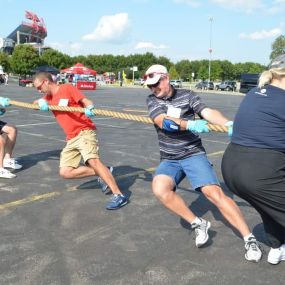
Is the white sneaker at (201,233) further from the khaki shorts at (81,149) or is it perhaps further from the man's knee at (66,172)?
the man's knee at (66,172)

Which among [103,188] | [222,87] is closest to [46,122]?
[103,188]

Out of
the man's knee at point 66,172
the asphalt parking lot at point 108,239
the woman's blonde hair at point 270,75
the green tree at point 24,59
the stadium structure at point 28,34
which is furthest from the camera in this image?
the stadium structure at point 28,34

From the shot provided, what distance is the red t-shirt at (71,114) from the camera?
551 cm

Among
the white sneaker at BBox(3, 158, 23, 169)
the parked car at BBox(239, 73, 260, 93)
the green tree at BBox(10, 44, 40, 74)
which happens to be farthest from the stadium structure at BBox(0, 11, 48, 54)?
the white sneaker at BBox(3, 158, 23, 169)

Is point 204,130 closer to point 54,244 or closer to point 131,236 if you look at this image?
point 131,236

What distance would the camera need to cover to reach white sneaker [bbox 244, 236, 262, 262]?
3.57 metres

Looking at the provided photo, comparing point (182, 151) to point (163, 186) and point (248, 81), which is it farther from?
point (248, 81)

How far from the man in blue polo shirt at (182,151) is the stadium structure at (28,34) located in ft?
419

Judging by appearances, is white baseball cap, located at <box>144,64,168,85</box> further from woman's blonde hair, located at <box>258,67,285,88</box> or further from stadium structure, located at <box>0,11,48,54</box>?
stadium structure, located at <box>0,11,48,54</box>

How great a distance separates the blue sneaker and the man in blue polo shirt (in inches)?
43.3

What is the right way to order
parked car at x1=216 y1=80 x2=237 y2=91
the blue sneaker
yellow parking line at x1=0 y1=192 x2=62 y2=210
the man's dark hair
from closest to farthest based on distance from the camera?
the blue sneaker, yellow parking line at x1=0 y1=192 x2=62 y2=210, the man's dark hair, parked car at x1=216 y1=80 x2=237 y2=91

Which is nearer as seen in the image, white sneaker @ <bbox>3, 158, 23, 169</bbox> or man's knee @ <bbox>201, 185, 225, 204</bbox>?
man's knee @ <bbox>201, 185, 225, 204</bbox>

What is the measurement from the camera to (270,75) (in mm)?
3184

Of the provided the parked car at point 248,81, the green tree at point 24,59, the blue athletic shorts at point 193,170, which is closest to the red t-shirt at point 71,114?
the blue athletic shorts at point 193,170
